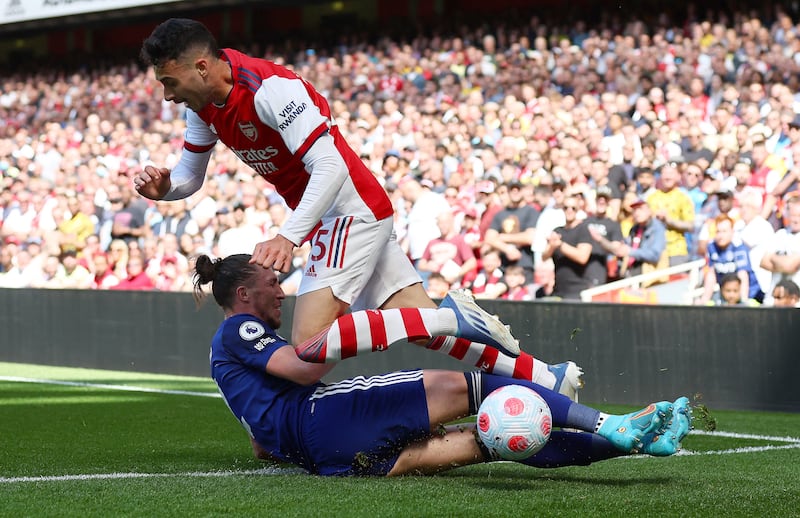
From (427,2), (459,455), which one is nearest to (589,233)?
(459,455)

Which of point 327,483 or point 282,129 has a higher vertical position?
point 282,129

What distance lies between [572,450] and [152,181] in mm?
2484

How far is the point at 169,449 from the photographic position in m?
6.89

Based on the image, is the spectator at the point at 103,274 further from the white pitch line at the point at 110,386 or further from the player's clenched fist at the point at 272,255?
the player's clenched fist at the point at 272,255

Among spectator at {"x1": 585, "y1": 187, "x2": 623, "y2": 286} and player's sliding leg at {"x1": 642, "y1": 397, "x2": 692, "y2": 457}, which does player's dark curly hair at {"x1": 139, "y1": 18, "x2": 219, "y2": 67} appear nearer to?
player's sliding leg at {"x1": 642, "y1": 397, "x2": 692, "y2": 457}

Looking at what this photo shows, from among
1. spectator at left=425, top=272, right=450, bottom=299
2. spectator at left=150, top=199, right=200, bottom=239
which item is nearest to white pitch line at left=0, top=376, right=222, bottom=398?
spectator at left=425, top=272, right=450, bottom=299

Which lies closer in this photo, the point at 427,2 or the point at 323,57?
the point at 323,57

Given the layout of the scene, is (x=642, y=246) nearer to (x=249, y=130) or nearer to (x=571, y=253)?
(x=571, y=253)

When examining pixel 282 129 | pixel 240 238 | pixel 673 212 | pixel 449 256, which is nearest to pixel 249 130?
pixel 282 129

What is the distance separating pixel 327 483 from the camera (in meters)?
5.11

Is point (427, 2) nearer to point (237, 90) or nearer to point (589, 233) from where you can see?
point (589, 233)

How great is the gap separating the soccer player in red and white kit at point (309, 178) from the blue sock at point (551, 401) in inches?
7.2

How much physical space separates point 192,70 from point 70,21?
2364 cm

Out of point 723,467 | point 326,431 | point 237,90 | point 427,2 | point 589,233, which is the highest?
point 427,2
